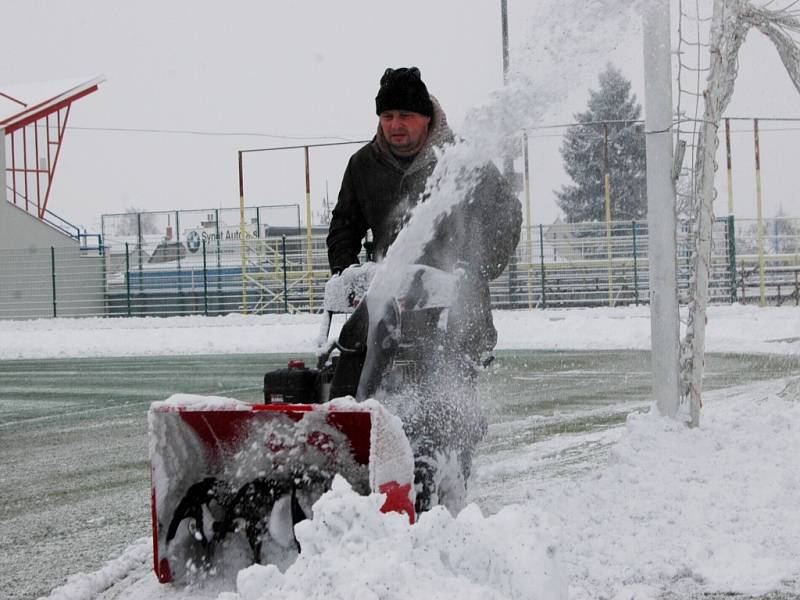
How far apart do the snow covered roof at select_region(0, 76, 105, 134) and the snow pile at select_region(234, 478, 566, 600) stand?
34.2 metres

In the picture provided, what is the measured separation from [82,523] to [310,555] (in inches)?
103

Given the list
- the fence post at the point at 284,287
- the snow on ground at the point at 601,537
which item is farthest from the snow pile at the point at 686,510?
the fence post at the point at 284,287

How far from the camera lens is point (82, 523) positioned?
5.25 metres

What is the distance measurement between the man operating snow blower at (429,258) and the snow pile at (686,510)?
1.80ft

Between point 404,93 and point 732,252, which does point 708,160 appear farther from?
point 732,252

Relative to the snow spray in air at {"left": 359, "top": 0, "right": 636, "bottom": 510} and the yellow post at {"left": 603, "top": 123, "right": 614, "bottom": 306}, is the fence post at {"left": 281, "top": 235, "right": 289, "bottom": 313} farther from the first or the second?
the snow spray in air at {"left": 359, "top": 0, "right": 636, "bottom": 510}

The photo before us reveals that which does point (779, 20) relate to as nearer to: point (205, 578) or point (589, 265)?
point (205, 578)

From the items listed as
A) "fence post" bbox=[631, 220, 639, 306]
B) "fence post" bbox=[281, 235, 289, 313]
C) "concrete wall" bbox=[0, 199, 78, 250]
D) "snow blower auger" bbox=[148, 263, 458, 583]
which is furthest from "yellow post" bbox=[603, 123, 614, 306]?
"concrete wall" bbox=[0, 199, 78, 250]

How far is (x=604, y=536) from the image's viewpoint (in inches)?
167

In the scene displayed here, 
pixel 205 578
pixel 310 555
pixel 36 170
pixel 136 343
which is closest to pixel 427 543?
pixel 310 555

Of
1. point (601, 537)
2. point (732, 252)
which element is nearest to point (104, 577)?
point (601, 537)

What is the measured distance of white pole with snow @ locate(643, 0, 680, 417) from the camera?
6172 mm

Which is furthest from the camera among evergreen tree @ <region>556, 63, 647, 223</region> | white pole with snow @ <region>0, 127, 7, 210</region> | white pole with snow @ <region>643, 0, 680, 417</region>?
white pole with snow @ <region>0, 127, 7, 210</region>

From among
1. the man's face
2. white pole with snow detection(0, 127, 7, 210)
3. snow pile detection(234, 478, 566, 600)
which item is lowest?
snow pile detection(234, 478, 566, 600)
